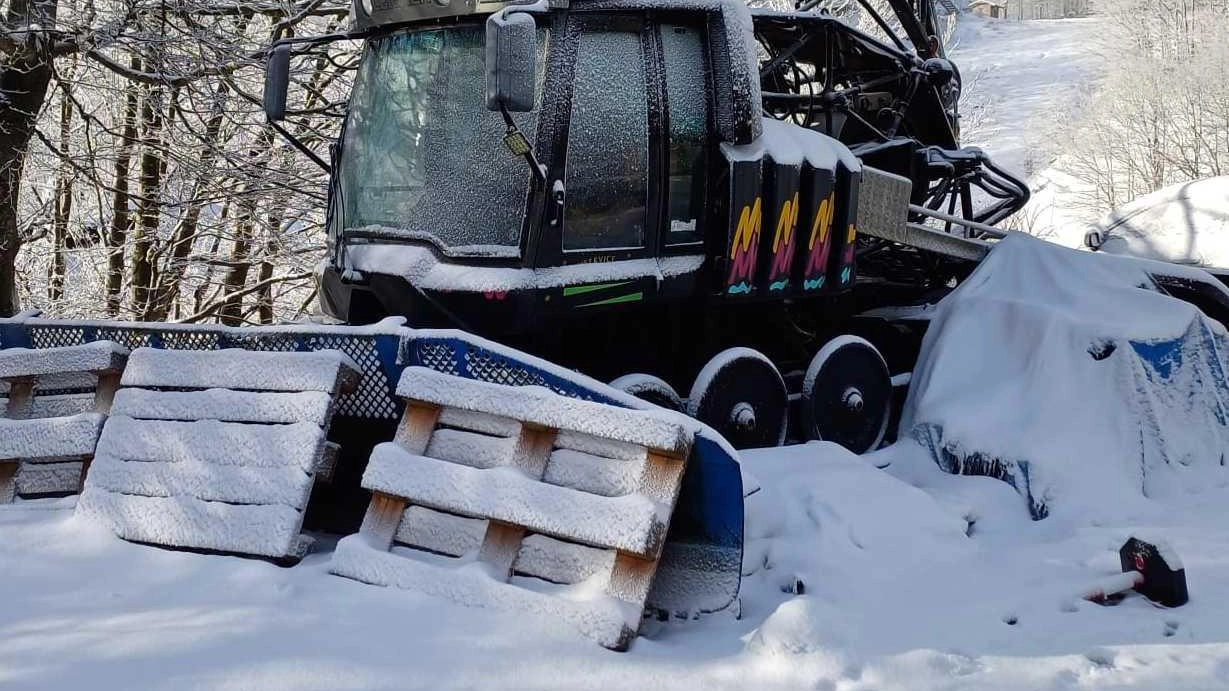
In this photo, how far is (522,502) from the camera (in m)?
3.63

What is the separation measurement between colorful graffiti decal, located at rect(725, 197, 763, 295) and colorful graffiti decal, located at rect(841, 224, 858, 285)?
2.72 ft

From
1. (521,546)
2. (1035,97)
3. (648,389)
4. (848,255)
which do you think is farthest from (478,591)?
(1035,97)

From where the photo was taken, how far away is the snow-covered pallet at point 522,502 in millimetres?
3482

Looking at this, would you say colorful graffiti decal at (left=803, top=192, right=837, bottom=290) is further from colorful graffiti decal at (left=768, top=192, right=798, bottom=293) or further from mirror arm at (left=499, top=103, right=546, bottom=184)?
mirror arm at (left=499, top=103, right=546, bottom=184)

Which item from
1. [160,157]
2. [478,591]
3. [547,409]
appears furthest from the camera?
[160,157]

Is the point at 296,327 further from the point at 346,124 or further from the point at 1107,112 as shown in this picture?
the point at 1107,112

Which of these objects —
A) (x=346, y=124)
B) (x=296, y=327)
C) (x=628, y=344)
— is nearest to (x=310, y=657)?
(x=296, y=327)

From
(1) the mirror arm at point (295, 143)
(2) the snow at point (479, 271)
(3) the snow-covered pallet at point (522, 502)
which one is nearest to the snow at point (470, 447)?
(3) the snow-covered pallet at point (522, 502)

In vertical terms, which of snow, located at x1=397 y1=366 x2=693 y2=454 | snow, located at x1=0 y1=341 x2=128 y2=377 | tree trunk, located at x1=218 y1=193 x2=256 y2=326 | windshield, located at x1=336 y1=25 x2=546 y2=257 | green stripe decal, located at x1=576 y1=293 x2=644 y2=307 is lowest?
tree trunk, located at x1=218 y1=193 x2=256 y2=326

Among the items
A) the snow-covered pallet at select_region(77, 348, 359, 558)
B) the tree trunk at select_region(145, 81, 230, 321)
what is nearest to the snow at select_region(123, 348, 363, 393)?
the snow-covered pallet at select_region(77, 348, 359, 558)

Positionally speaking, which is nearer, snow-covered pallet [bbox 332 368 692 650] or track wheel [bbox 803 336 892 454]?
snow-covered pallet [bbox 332 368 692 650]

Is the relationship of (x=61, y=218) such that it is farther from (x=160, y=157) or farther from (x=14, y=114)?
(x=14, y=114)

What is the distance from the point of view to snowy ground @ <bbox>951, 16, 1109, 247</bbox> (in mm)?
33250

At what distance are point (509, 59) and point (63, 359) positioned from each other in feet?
7.52
